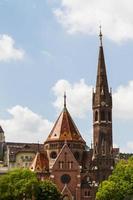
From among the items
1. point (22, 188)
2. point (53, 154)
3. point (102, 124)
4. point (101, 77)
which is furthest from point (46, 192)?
point (101, 77)

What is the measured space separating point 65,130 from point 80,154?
258 inches

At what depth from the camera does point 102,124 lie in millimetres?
146125

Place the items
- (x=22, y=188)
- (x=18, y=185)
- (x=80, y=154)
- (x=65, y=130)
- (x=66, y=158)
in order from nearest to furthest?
1. (x=22, y=188)
2. (x=18, y=185)
3. (x=66, y=158)
4. (x=80, y=154)
5. (x=65, y=130)

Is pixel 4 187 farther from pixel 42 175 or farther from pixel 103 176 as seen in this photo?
pixel 103 176

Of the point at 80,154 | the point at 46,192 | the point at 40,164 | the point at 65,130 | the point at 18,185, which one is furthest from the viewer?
the point at 65,130

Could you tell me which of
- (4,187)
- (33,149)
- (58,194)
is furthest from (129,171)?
(33,149)

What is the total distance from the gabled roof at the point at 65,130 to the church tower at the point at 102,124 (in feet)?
15.1

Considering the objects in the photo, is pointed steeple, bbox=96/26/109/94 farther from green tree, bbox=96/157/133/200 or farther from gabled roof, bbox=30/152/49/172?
green tree, bbox=96/157/133/200

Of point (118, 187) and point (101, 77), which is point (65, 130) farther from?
point (118, 187)

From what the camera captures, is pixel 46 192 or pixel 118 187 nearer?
pixel 118 187

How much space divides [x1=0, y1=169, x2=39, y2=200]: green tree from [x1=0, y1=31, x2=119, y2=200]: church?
62.5 ft

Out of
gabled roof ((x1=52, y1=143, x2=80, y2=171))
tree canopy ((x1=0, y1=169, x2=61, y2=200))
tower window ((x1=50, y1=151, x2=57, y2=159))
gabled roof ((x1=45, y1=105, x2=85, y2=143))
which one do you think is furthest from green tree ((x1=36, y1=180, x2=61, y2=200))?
gabled roof ((x1=45, y1=105, x2=85, y2=143))

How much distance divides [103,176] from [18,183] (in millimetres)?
29443

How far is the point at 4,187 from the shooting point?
396 feet
